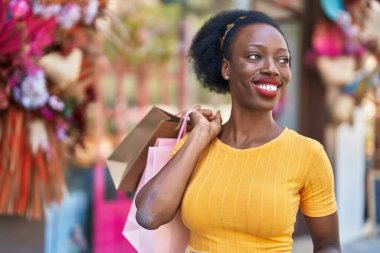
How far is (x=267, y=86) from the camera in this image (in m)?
1.93

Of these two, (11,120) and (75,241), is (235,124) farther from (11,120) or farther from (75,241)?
(75,241)

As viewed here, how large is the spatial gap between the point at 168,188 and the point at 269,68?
0.50 m

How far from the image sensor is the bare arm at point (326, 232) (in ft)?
6.22

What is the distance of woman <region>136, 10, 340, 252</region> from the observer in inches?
73.0

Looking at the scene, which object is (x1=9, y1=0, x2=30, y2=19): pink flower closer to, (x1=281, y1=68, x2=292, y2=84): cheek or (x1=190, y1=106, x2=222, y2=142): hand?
(x1=190, y1=106, x2=222, y2=142): hand

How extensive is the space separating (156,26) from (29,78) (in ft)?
6.35

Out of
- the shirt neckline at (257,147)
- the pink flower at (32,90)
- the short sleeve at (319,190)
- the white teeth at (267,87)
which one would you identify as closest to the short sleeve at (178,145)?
the shirt neckline at (257,147)

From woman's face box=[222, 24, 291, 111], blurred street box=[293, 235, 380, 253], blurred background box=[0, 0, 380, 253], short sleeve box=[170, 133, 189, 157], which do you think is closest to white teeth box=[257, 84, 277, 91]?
woman's face box=[222, 24, 291, 111]

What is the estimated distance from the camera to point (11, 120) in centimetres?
303

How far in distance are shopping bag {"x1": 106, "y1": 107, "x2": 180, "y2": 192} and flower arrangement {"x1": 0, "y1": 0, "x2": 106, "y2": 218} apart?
2.68 ft

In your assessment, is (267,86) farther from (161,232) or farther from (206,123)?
(161,232)

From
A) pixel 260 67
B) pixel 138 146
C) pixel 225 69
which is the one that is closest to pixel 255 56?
pixel 260 67

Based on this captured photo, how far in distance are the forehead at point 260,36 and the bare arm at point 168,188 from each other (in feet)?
1.14

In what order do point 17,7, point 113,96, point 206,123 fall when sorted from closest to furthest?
point 206,123, point 17,7, point 113,96
